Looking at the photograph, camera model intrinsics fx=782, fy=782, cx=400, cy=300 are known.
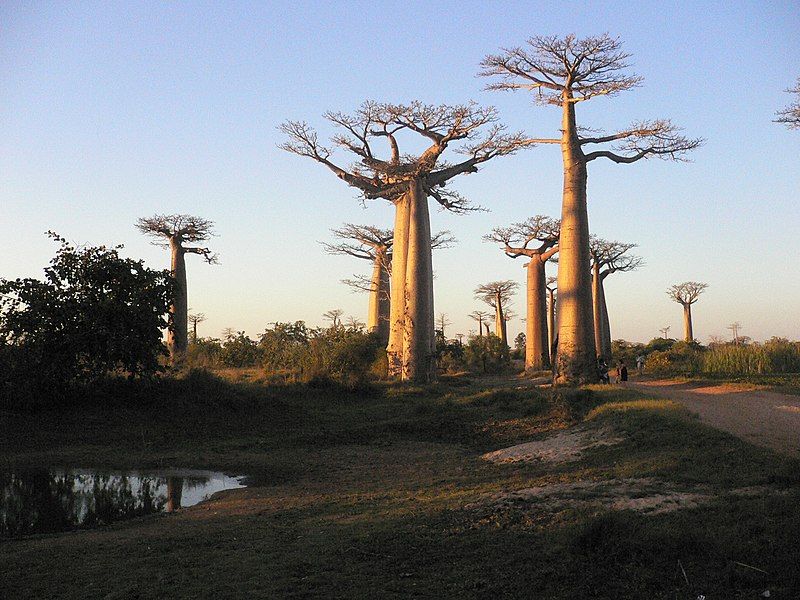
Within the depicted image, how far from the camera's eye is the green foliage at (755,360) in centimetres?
1939

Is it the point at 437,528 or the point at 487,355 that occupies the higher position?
the point at 487,355

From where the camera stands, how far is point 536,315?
28.7m

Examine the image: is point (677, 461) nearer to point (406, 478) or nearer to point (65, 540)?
point (406, 478)

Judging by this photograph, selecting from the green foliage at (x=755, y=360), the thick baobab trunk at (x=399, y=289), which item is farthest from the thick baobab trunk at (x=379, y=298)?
the green foliage at (x=755, y=360)

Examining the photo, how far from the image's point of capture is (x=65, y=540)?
6086 mm

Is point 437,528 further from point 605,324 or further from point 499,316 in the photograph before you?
point 499,316

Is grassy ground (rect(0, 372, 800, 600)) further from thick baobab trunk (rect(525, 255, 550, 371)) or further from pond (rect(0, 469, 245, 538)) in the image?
thick baobab trunk (rect(525, 255, 550, 371))

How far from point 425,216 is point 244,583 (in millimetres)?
17017

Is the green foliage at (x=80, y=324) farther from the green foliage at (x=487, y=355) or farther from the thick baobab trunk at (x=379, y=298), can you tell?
the green foliage at (x=487, y=355)

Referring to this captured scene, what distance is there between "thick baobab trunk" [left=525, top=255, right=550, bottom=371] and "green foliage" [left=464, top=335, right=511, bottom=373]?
2.41 m

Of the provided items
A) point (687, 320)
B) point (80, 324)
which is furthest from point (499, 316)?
point (80, 324)

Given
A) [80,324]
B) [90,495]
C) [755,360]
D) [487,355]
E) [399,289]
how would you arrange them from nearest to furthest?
[90,495] → [80,324] → [755,360] → [399,289] → [487,355]

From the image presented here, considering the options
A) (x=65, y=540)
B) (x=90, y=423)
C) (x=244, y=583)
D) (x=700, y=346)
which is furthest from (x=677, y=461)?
(x=700, y=346)

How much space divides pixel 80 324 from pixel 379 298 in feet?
56.0
